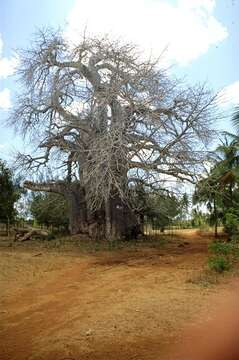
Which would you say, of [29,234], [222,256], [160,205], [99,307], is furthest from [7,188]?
[99,307]

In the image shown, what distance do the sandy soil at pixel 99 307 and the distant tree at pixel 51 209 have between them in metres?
12.1

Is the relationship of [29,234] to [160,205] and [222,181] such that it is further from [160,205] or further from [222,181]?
[222,181]

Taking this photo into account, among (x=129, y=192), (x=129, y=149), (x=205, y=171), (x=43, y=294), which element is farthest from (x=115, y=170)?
(x=43, y=294)

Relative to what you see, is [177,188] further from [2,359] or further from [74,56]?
[2,359]

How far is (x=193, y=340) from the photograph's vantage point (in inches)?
192

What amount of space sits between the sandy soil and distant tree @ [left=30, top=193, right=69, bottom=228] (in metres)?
12.1

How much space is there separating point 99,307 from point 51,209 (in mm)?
20917

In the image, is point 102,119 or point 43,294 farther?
point 102,119

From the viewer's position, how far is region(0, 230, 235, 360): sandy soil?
16.1 feet

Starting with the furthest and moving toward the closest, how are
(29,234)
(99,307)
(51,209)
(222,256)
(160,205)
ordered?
(51,209), (160,205), (29,234), (222,256), (99,307)

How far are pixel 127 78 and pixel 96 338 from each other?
39.5 ft

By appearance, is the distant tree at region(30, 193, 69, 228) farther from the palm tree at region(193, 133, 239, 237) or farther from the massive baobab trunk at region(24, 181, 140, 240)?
the palm tree at region(193, 133, 239, 237)

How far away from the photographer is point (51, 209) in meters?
27.2

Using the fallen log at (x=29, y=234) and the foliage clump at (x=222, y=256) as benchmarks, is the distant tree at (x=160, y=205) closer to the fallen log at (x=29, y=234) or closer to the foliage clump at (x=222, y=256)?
the fallen log at (x=29, y=234)
